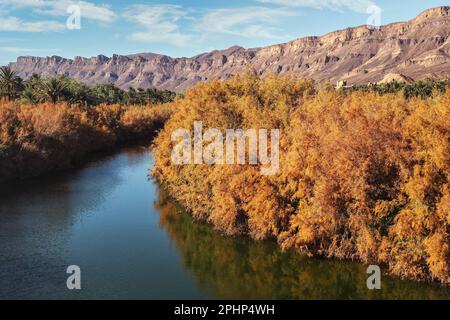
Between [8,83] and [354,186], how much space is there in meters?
65.3

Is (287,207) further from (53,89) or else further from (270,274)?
(53,89)

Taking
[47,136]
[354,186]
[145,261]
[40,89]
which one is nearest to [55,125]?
[47,136]

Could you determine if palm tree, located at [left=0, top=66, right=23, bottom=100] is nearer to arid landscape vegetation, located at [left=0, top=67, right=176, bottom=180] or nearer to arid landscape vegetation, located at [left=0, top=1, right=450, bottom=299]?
arid landscape vegetation, located at [left=0, top=67, right=176, bottom=180]

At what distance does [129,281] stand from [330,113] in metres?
14.9

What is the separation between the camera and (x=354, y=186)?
2439 cm

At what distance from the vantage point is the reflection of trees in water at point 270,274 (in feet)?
72.3

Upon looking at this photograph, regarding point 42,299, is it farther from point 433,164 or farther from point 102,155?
point 102,155

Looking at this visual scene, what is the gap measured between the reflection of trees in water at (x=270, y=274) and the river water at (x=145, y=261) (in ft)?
0.16

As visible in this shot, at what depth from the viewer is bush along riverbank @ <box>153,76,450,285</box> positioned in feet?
72.8

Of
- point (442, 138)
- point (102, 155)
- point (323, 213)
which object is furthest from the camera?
point (102, 155)

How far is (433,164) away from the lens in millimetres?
22469
